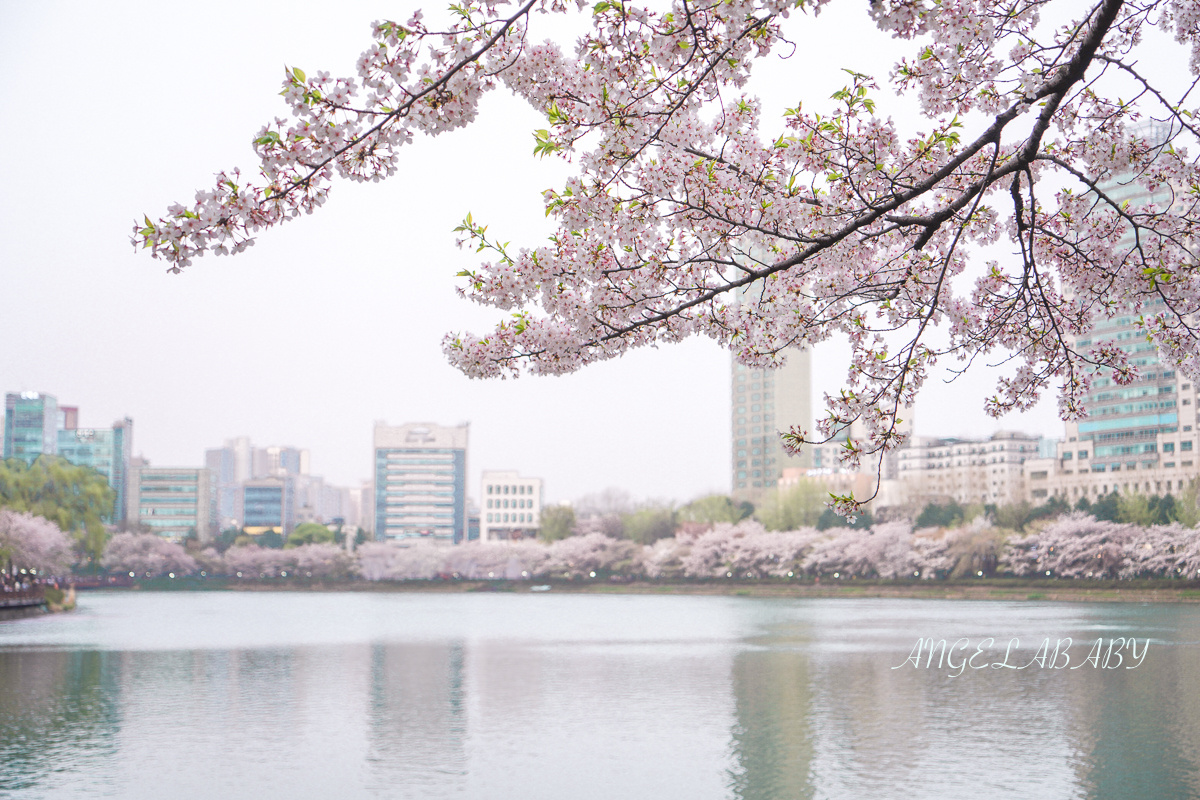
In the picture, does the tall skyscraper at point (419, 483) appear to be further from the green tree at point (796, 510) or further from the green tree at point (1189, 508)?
the green tree at point (1189, 508)

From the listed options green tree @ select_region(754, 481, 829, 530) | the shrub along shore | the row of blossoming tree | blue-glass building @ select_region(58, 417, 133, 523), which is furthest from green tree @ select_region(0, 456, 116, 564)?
blue-glass building @ select_region(58, 417, 133, 523)

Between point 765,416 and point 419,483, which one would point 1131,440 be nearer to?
point 765,416

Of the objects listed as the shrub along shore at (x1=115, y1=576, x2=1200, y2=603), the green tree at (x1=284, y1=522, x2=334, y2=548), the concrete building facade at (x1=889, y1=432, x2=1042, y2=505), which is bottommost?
the shrub along shore at (x1=115, y1=576, x2=1200, y2=603)

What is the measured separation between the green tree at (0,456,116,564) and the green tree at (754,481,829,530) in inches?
1746

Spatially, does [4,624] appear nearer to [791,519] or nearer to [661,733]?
[661,733]

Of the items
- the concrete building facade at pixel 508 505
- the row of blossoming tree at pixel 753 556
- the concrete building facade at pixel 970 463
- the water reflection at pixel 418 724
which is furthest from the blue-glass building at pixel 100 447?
the water reflection at pixel 418 724

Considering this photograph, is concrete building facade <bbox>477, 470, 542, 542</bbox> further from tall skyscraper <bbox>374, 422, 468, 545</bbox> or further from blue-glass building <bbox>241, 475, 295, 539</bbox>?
blue-glass building <bbox>241, 475, 295, 539</bbox>

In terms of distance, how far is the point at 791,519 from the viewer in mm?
78062

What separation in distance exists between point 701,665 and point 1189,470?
62372 mm

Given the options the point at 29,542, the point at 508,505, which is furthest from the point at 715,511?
the point at 508,505

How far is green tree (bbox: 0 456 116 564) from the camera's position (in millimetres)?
47375

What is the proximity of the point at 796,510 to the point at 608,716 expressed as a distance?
203ft

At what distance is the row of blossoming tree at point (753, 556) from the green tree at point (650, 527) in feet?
3.95

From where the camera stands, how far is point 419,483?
541 ft
